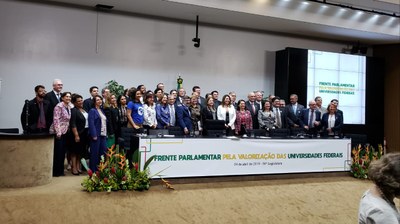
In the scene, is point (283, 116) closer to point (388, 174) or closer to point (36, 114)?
point (36, 114)

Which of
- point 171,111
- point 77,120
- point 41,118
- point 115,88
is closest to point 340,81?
point 171,111

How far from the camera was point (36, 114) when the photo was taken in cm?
582

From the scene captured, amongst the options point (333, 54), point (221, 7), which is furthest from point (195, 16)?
point (333, 54)

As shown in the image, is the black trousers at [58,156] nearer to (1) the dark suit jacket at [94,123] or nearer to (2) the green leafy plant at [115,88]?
(1) the dark suit jacket at [94,123]

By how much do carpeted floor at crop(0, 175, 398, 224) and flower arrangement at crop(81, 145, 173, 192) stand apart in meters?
0.12

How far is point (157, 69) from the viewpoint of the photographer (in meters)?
9.16

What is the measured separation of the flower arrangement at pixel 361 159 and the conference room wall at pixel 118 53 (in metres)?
3.95

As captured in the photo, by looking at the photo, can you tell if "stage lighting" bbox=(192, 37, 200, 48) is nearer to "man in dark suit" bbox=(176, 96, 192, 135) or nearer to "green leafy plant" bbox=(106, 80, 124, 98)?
"green leafy plant" bbox=(106, 80, 124, 98)

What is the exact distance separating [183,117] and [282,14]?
3571 mm

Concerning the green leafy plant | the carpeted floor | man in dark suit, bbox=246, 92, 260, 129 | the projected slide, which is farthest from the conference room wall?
the carpeted floor

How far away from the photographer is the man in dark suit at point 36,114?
5758 millimetres

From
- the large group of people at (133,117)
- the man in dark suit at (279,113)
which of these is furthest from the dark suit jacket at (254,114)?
the man in dark suit at (279,113)

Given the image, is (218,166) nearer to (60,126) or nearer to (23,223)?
(60,126)

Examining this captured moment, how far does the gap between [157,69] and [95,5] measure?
81.3 inches
